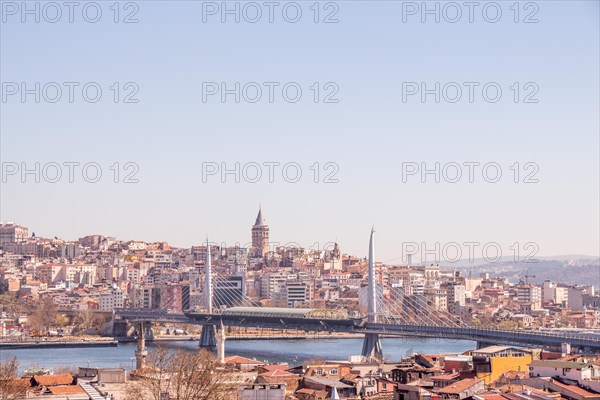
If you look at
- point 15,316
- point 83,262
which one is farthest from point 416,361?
point 83,262

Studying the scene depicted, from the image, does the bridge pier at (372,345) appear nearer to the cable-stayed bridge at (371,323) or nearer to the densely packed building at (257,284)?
the cable-stayed bridge at (371,323)

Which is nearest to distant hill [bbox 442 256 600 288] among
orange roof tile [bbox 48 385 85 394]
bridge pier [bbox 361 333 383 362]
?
bridge pier [bbox 361 333 383 362]

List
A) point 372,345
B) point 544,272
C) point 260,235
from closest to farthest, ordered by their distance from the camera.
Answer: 1. point 372,345
2. point 260,235
3. point 544,272

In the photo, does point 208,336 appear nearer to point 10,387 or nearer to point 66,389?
point 66,389

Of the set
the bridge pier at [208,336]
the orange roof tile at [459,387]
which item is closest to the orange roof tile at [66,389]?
the orange roof tile at [459,387]

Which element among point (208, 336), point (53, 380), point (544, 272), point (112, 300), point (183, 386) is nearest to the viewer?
point (183, 386)

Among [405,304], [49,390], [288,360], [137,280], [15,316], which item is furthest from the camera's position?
[137,280]

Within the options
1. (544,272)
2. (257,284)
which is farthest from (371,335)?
(544,272)

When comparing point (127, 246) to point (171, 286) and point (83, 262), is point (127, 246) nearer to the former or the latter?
point (83, 262)
